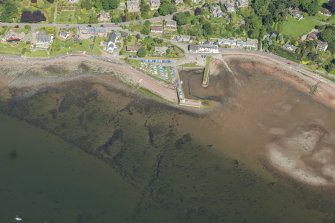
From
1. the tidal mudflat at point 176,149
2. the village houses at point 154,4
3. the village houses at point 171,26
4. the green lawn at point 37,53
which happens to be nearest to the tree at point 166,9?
the village houses at point 154,4

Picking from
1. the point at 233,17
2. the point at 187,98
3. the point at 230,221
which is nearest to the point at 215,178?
the point at 230,221

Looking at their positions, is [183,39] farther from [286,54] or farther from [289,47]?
[289,47]

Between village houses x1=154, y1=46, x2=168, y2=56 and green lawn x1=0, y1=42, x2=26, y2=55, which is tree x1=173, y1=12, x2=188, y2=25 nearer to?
village houses x1=154, y1=46, x2=168, y2=56

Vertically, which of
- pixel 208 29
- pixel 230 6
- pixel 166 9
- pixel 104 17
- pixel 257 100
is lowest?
pixel 257 100

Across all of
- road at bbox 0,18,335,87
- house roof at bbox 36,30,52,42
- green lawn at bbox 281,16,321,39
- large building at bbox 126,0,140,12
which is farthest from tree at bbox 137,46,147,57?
green lawn at bbox 281,16,321,39

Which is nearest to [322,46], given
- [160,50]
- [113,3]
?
[160,50]

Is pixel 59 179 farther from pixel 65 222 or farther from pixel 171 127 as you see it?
pixel 171 127
